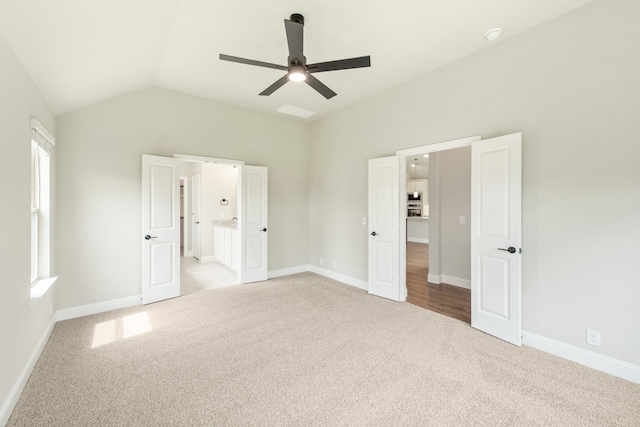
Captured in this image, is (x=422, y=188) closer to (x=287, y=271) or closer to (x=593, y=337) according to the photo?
(x=287, y=271)

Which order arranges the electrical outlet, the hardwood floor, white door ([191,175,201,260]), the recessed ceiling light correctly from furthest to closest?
white door ([191,175,201,260]) < the hardwood floor < the recessed ceiling light < the electrical outlet

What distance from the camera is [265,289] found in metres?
4.53

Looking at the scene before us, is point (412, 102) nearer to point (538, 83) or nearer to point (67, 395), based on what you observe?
point (538, 83)

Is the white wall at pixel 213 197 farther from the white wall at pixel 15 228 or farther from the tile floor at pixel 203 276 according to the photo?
the white wall at pixel 15 228

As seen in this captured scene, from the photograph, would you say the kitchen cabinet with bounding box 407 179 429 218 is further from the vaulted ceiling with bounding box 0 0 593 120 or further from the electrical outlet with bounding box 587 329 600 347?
the electrical outlet with bounding box 587 329 600 347

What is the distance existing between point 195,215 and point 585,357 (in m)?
7.54

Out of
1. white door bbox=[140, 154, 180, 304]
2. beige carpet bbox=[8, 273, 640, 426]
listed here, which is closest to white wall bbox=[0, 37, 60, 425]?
beige carpet bbox=[8, 273, 640, 426]

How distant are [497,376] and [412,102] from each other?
332 centimetres

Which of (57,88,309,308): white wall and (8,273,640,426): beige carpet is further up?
(57,88,309,308): white wall

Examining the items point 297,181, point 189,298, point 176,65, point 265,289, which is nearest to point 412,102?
point 297,181

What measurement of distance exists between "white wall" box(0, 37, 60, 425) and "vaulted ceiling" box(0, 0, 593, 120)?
→ 264 mm

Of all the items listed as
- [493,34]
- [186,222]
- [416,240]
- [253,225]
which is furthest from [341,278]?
[416,240]

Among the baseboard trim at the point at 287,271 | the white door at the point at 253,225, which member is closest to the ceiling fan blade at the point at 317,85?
the white door at the point at 253,225

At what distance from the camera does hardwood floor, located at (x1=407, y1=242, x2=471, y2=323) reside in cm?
360
